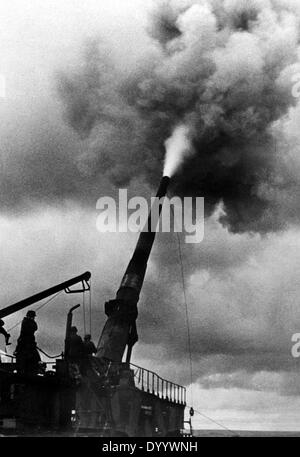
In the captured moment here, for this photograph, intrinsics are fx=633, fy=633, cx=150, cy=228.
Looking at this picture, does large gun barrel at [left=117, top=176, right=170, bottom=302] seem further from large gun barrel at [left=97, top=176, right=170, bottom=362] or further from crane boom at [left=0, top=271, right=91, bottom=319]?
crane boom at [left=0, top=271, right=91, bottom=319]

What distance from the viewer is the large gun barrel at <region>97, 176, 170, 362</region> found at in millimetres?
21625

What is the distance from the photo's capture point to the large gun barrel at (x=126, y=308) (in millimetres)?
21625

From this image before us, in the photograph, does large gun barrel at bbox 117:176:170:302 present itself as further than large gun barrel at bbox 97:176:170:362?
Yes

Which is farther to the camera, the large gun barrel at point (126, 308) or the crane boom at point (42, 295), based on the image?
the large gun barrel at point (126, 308)

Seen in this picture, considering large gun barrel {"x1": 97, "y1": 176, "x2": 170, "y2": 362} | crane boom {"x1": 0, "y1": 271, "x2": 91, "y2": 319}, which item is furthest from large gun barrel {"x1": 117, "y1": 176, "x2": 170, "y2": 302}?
Result: crane boom {"x1": 0, "y1": 271, "x2": 91, "y2": 319}

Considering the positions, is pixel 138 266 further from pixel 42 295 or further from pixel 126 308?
pixel 42 295

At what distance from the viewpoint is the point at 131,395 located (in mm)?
20844

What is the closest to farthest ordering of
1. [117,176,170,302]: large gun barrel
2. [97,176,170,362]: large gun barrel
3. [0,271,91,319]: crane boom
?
[0,271,91,319]: crane boom, [97,176,170,362]: large gun barrel, [117,176,170,302]: large gun barrel

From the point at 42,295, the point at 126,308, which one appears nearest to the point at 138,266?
the point at 126,308

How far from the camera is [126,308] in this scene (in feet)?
73.2

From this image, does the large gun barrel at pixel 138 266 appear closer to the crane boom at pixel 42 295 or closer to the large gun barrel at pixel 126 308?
the large gun barrel at pixel 126 308

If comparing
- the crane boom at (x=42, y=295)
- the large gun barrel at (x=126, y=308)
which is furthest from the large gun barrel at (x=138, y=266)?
the crane boom at (x=42, y=295)
